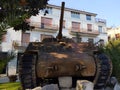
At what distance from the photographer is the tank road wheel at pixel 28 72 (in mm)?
9758

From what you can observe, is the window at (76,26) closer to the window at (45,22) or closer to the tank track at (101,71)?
the window at (45,22)

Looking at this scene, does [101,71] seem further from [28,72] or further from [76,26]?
[76,26]

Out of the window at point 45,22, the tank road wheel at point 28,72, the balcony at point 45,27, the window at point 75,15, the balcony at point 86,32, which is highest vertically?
the window at point 75,15

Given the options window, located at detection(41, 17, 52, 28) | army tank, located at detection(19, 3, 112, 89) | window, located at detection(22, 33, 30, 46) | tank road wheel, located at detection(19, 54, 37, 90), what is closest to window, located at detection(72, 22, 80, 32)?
window, located at detection(41, 17, 52, 28)

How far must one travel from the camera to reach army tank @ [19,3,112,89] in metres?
9.71

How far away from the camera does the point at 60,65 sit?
973 centimetres

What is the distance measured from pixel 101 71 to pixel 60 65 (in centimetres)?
160

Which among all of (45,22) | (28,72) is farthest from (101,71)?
(45,22)

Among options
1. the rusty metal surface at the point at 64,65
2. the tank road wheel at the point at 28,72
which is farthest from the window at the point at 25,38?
the rusty metal surface at the point at 64,65

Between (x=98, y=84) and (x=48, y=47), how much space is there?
7.96 ft

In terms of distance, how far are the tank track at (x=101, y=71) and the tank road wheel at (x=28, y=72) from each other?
236cm

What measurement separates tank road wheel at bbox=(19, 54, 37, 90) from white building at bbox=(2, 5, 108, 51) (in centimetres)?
3091

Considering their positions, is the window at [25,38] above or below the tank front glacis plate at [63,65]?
above

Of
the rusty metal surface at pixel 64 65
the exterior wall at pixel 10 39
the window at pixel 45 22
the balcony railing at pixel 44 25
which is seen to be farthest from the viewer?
the window at pixel 45 22
